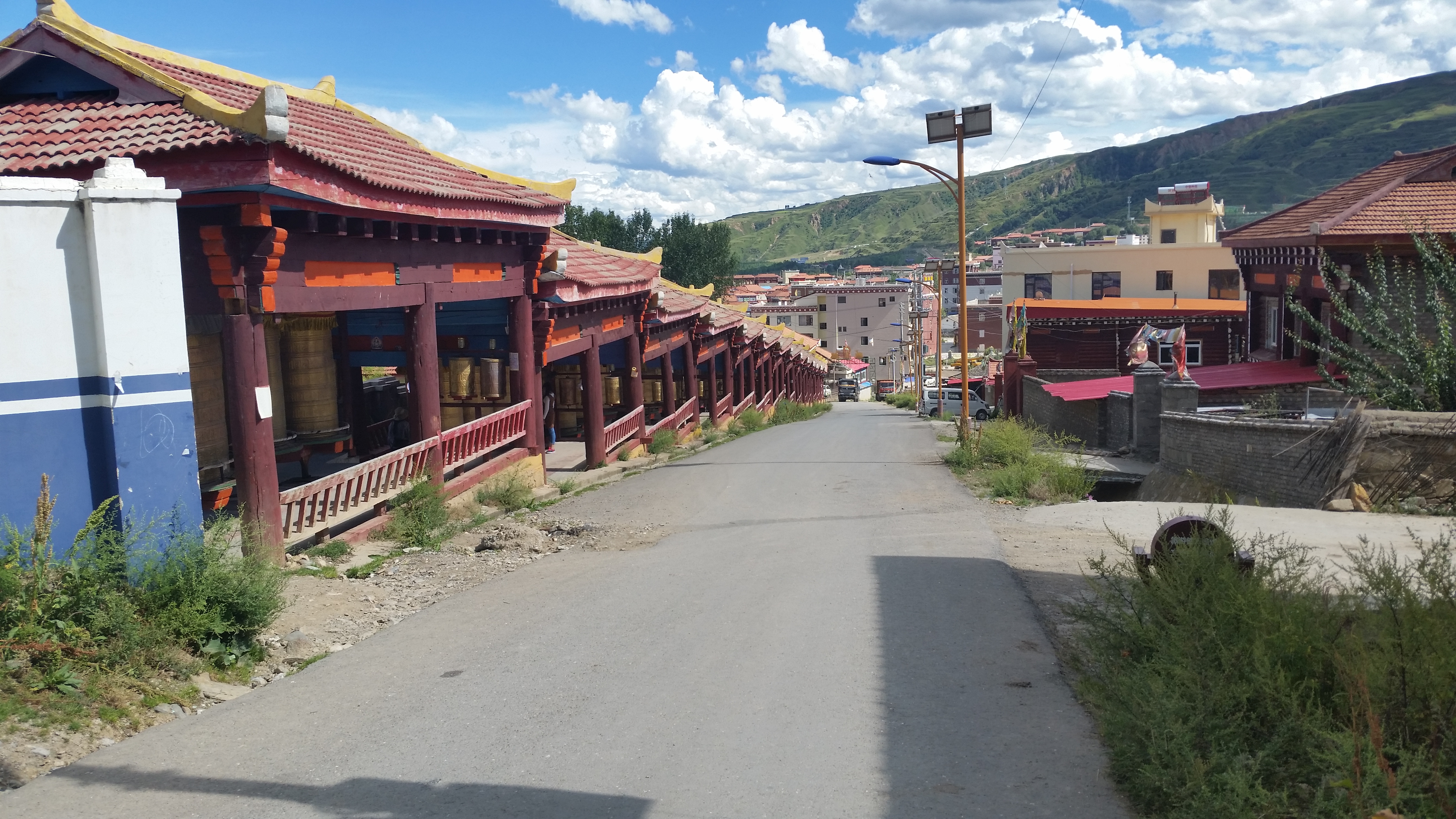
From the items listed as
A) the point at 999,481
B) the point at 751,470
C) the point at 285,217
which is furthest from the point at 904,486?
the point at 285,217

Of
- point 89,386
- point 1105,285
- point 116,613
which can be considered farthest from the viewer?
point 1105,285

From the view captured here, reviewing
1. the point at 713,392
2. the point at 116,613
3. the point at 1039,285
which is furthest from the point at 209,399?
the point at 1039,285

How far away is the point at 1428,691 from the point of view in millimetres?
4273

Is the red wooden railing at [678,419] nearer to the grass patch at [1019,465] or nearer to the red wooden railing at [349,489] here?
the grass patch at [1019,465]

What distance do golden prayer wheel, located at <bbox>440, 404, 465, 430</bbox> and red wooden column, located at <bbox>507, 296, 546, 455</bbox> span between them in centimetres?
209

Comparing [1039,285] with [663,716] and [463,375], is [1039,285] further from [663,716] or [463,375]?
[663,716]

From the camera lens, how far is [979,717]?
239 inches

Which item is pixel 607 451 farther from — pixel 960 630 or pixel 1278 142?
pixel 1278 142

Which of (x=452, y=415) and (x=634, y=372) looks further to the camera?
(x=634, y=372)

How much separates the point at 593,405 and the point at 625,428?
2.57 meters

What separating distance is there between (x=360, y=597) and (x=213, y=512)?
11.9 feet

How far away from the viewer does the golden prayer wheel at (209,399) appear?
12.6 m

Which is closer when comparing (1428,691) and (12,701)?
(1428,691)

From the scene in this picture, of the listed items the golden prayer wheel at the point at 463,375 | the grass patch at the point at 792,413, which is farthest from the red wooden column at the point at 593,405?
the grass patch at the point at 792,413
